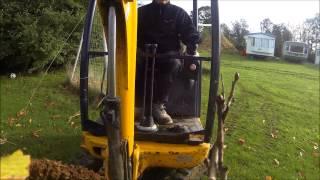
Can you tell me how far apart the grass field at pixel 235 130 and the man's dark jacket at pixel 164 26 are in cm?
177

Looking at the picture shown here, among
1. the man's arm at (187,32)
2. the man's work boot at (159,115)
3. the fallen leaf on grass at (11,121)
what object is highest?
the man's arm at (187,32)

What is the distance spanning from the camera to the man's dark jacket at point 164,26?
5.03 metres

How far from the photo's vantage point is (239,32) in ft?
169

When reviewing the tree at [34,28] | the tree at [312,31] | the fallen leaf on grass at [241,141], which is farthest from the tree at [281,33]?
the fallen leaf on grass at [241,141]

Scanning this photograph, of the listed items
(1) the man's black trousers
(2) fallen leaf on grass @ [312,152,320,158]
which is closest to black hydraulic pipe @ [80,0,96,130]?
(1) the man's black trousers

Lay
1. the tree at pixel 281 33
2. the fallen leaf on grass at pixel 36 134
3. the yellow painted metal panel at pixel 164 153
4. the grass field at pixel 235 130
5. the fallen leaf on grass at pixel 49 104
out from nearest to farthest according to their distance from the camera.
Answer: the yellow painted metal panel at pixel 164 153, the grass field at pixel 235 130, the fallen leaf on grass at pixel 36 134, the fallen leaf on grass at pixel 49 104, the tree at pixel 281 33

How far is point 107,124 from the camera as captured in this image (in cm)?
202

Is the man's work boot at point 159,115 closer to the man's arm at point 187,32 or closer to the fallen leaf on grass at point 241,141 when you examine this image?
the man's arm at point 187,32

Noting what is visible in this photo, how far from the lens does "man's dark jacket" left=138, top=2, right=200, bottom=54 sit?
16.5ft

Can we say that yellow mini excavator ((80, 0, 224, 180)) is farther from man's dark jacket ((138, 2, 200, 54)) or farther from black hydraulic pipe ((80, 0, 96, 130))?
man's dark jacket ((138, 2, 200, 54))

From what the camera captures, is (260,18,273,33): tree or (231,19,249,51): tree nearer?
(231,19,249,51): tree

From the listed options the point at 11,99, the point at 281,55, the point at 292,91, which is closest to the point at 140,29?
the point at 11,99

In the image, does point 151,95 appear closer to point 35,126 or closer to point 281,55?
point 35,126

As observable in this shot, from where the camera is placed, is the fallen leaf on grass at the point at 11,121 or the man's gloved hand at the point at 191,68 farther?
the fallen leaf on grass at the point at 11,121
